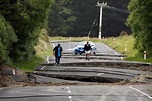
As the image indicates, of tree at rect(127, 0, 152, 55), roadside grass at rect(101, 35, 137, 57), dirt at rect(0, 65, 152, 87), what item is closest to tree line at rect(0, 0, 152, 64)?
tree at rect(127, 0, 152, 55)

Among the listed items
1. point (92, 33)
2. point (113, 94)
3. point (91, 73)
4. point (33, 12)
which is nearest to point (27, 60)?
point (33, 12)

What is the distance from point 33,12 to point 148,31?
48.8 ft

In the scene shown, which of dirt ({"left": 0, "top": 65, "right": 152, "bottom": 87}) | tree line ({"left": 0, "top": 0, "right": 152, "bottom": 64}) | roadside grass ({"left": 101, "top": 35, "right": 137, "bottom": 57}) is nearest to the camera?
dirt ({"left": 0, "top": 65, "right": 152, "bottom": 87})

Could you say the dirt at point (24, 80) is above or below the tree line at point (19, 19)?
below

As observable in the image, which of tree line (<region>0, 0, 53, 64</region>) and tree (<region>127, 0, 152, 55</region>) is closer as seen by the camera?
tree line (<region>0, 0, 53, 64</region>)

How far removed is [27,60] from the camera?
3203cm

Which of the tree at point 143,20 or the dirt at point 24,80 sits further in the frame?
the tree at point 143,20

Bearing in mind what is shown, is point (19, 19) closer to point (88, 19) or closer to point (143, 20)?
point (143, 20)

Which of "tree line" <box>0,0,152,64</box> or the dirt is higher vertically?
"tree line" <box>0,0,152,64</box>

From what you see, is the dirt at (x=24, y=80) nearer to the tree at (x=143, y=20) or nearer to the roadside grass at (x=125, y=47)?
the tree at (x=143, y=20)

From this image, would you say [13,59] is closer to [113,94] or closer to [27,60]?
[27,60]

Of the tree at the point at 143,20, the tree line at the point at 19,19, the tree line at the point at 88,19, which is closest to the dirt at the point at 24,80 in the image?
the tree line at the point at 19,19

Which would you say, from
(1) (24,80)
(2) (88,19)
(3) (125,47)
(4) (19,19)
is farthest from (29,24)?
(2) (88,19)

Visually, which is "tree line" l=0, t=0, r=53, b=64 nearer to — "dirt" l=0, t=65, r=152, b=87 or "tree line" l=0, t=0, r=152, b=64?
"tree line" l=0, t=0, r=152, b=64
